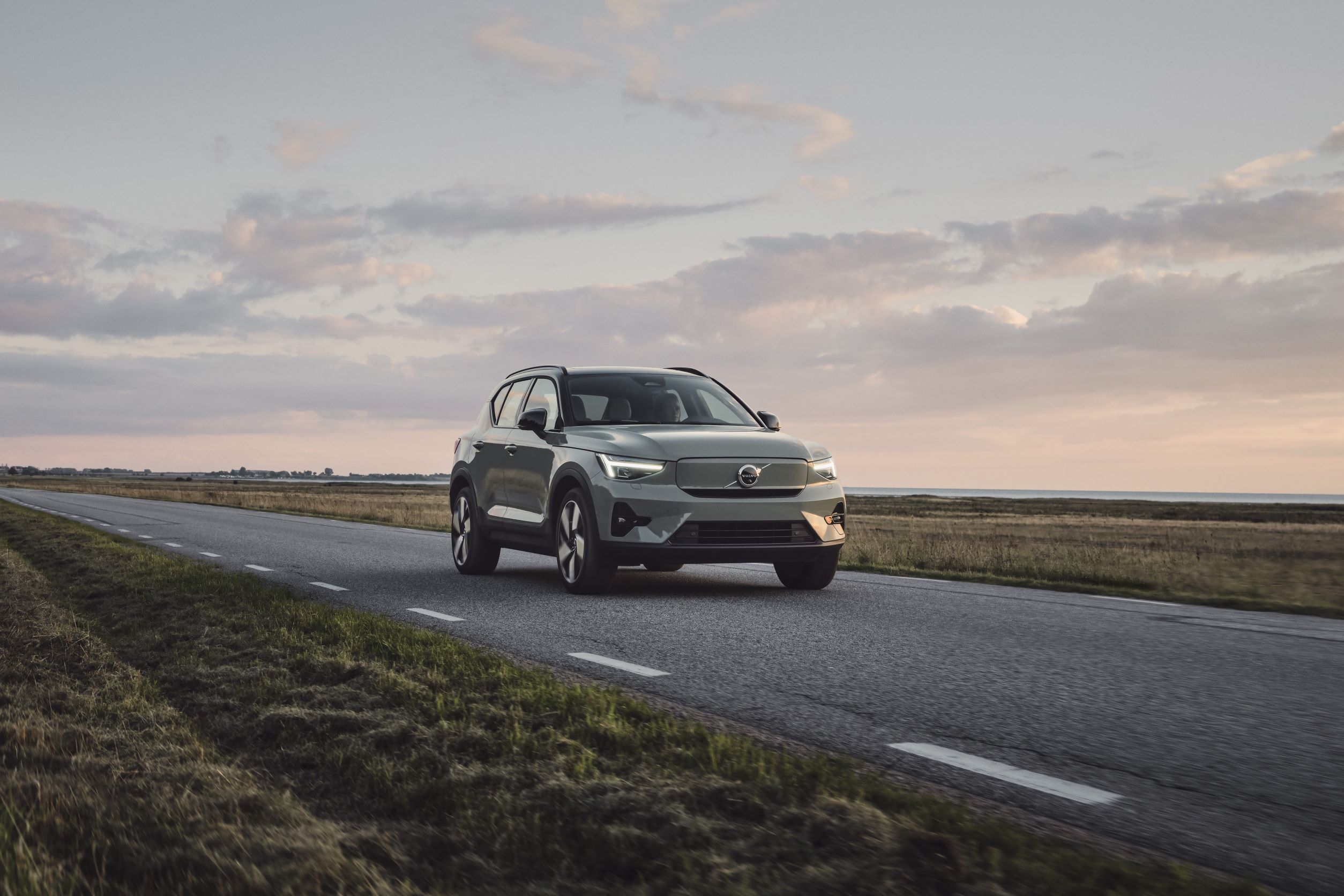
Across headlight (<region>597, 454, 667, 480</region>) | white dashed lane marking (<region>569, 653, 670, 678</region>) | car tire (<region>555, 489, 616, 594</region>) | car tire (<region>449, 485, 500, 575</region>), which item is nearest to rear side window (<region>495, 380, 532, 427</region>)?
car tire (<region>449, 485, 500, 575</region>)

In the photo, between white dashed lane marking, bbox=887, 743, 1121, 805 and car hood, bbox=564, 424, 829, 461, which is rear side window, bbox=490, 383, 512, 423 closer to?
car hood, bbox=564, 424, 829, 461

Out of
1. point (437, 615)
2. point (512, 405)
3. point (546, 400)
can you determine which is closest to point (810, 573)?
point (546, 400)

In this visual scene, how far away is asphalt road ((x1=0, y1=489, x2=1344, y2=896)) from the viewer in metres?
3.67

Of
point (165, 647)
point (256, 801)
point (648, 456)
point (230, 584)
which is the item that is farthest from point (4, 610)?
point (256, 801)

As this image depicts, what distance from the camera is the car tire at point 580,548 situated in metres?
9.57

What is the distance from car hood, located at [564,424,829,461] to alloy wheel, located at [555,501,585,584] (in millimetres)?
563

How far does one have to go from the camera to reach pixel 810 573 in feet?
34.2

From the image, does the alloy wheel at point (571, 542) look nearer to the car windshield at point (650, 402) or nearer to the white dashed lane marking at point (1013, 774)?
the car windshield at point (650, 402)

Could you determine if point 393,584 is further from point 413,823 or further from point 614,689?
point 413,823

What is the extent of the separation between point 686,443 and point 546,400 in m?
2.28

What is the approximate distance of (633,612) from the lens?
28.4 feet

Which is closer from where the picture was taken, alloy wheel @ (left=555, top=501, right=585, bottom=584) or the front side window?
alloy wheel @ (left=555, top=501, right=585, bottom=584)

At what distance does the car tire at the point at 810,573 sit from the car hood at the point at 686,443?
954 mm

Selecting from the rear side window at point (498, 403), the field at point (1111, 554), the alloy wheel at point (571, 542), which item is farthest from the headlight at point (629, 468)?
the field at point (1111, 554)
